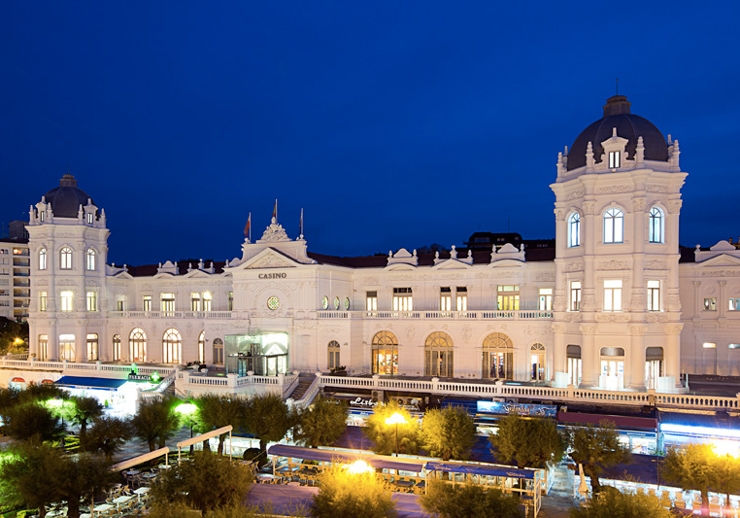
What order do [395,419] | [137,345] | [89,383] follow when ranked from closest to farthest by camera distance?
1. [395,419]
2. [89,383]
3. [137,345]

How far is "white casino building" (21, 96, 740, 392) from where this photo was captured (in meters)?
36.4

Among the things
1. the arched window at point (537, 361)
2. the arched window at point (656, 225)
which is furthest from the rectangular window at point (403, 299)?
the arched window at point (656, 225)

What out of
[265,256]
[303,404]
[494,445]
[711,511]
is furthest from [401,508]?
[265,256]

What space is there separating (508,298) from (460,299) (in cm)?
350

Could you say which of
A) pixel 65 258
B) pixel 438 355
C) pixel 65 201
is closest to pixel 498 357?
pixel 438 355

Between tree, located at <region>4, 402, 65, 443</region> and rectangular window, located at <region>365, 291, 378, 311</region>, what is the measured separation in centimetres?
2277

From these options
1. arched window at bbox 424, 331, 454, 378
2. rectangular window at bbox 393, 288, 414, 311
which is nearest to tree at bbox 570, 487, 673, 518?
arched window at bbox 424, 331, 454, 378

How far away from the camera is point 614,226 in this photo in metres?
37.0

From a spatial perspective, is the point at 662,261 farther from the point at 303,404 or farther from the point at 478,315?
the point at 303,404

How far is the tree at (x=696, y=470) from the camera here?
22.5 meters

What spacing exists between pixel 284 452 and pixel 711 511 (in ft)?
56.3

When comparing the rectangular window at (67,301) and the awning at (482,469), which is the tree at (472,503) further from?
the rectangular window at (67,301)

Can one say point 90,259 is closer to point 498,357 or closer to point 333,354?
point 333,354

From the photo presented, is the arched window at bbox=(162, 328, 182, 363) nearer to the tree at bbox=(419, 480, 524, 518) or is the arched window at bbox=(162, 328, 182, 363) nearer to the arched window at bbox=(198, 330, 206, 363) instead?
the arched window at bbox=(198, 330, 206, 363)
